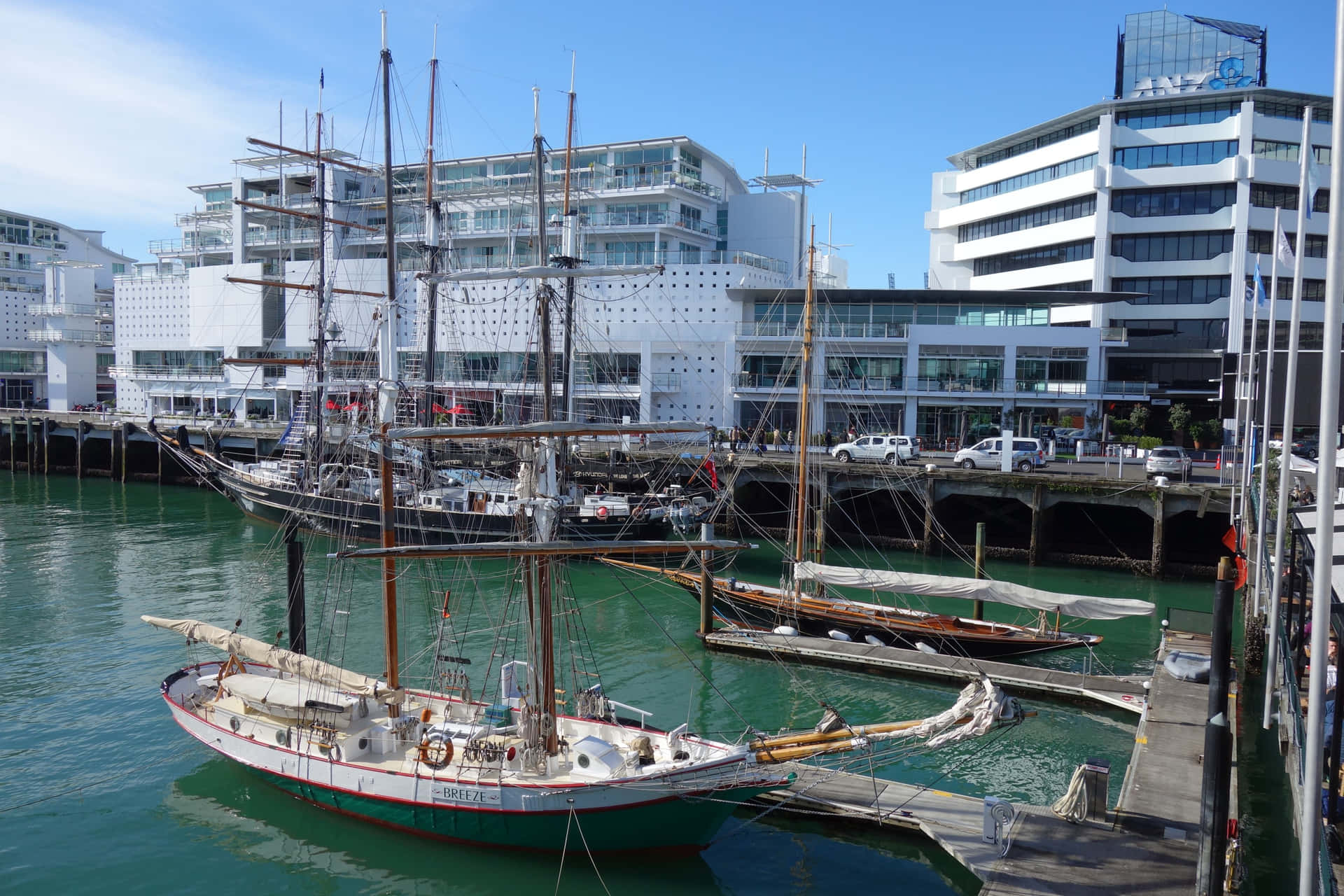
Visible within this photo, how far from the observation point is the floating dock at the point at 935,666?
20.4 metres

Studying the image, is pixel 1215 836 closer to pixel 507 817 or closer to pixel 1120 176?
pixel 507 817

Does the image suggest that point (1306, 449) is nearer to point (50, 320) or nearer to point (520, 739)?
point (520, 739)

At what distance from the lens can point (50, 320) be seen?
7681 centimetres

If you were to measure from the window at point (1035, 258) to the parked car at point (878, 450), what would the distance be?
1014 inches

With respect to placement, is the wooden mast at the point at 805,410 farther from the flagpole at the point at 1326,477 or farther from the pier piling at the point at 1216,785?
the flagpole at the point at 1326,477

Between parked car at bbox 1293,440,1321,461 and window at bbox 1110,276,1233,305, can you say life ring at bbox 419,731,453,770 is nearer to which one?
parked car at bbox 1293,440,1321,461

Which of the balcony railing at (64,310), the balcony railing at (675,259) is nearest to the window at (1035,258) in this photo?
the balcony railing at (675,259)

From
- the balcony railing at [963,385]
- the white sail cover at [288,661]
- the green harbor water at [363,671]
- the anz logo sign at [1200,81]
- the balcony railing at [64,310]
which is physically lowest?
the green harbor water at [363,671]

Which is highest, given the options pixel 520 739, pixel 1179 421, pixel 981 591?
pixel 1179 421

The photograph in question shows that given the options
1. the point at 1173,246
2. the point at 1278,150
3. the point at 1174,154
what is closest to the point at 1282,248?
the point at 1173,246

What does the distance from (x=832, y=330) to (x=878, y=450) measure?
507 inches

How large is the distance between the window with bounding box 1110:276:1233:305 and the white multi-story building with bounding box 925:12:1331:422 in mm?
65

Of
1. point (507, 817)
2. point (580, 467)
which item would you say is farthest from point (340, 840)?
point (580, 467)

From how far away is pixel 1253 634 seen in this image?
22.3 metres
